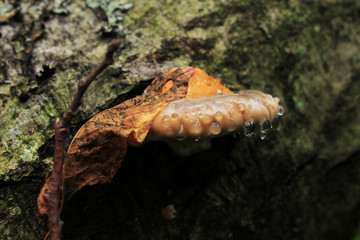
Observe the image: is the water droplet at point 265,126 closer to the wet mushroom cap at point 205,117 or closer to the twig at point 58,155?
the wet mushroom cap at point 205,117

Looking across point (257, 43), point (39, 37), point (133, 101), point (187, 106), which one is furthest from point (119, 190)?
point (257, 43)

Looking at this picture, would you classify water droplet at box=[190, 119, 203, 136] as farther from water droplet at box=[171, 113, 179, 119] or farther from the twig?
the twig

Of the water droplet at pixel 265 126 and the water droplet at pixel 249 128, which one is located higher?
the water droplet at pixel 249 128

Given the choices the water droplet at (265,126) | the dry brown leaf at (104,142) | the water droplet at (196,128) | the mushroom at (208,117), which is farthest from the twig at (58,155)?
the water droplet at (265,126)

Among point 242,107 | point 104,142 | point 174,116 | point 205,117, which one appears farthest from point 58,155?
point 242,107

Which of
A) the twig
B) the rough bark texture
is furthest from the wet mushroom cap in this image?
the rough bark texture

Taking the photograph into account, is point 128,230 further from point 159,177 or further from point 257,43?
point 257,43
